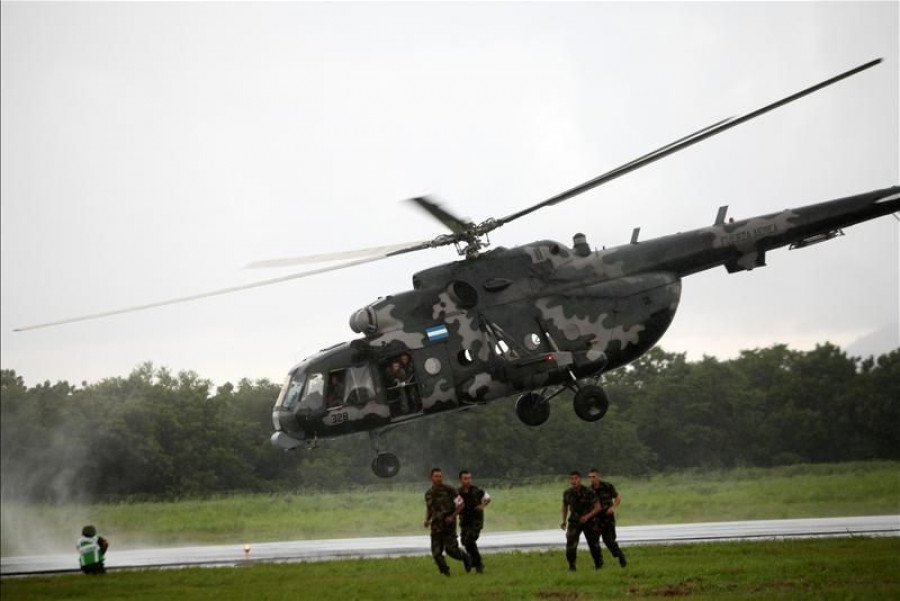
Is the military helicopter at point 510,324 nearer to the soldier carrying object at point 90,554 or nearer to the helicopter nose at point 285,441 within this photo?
the helicopter nose at point 285,441

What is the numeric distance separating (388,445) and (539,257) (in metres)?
23.1

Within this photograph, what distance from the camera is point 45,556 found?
1438 inches

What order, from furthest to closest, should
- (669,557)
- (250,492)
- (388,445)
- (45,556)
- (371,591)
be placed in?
(388,445) < (250,492) < (45,556) < (669,557) < (371,591)

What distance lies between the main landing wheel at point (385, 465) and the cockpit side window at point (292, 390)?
201 centimetres

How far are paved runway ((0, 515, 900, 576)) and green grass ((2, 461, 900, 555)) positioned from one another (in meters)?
2.19

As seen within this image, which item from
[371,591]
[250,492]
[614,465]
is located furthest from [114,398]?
[371,591]

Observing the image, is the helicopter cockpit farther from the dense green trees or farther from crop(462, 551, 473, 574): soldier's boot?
the dense green trees

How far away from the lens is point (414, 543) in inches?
1249

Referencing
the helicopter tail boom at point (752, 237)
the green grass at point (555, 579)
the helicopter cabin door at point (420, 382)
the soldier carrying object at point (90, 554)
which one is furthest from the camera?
the soldier carrying object at point (90, 554)

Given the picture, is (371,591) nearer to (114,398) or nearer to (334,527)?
(334,527)

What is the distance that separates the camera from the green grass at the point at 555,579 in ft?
56.5

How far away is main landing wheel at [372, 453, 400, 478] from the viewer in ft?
74.4

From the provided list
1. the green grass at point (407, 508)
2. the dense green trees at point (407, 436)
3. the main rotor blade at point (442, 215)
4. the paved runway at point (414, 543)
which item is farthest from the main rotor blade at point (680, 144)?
the dense green trees at point (407, 436)

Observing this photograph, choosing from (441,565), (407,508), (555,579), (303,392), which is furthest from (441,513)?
(407,508)
